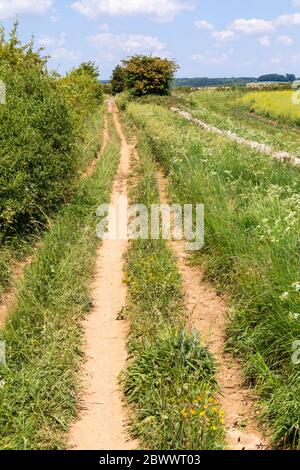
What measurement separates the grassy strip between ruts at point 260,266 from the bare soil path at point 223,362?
14 cm

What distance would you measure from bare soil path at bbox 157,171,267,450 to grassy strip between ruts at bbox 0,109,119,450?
1.35 metres

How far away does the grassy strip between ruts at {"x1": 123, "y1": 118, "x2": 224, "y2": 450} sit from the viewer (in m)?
3.74

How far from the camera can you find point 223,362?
16.2 feet

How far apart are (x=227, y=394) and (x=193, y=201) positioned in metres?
5.01

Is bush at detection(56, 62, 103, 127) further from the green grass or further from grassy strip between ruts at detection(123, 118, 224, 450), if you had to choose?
grassy strip between ruts at detection(123, 118, 224, 450)

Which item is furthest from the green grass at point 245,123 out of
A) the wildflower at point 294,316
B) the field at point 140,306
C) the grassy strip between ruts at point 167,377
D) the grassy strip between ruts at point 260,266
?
the wildflower at point 294,316

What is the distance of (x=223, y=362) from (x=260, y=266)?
44.0 inches

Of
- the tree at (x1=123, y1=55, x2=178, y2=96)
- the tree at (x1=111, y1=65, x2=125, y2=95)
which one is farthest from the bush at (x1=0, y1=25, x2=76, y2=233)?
the tree at (x1=111, y1=65, x2=125, y2=95)

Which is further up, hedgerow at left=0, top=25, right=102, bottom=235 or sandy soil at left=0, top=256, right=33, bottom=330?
hedgerow at left=0, top=25, right=102, bottom=235

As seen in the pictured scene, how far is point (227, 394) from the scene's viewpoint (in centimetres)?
445

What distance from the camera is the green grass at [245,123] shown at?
15453 mm

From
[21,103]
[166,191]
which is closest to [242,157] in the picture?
[166,191]

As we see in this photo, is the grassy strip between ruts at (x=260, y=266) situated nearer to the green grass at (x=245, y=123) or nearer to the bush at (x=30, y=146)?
the bush at (x=30, y=146)
